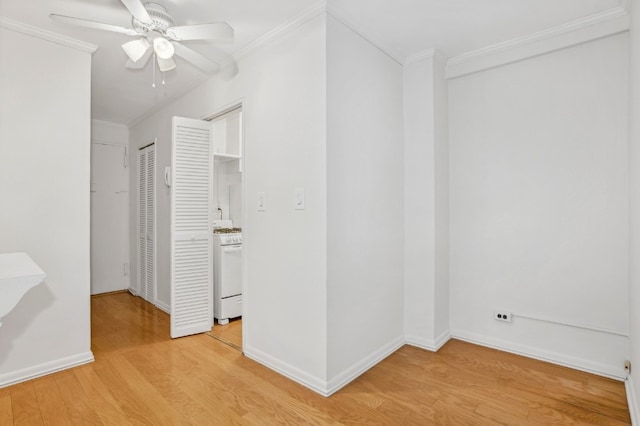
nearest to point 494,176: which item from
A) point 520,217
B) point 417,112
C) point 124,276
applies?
point 520,217

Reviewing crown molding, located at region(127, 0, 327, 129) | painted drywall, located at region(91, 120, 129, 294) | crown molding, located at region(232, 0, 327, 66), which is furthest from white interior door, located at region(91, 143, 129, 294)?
crown molding, located at region(232, 0, 327, 66)

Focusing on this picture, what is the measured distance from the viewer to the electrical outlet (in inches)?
105

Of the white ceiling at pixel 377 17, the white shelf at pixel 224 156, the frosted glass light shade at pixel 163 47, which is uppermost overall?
the white ceiling at pixel 377 17

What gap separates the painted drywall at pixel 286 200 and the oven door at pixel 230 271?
2.70 ft

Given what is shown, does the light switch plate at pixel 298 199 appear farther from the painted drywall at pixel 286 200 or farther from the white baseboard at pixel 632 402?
the white baseboard at pixel 632 402

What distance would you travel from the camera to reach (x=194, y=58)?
232 cm

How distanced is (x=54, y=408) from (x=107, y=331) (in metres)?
1.32

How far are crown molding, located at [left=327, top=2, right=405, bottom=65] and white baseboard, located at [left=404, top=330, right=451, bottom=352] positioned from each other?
7.55 ft

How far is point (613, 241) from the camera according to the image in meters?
2.27

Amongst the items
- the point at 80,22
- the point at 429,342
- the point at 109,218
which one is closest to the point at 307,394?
the point at 429,342

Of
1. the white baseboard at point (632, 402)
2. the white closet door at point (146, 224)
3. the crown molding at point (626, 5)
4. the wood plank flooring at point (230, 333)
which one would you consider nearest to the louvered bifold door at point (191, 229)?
the wood plank flooring at point (230, 333)

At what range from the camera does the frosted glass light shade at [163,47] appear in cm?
210

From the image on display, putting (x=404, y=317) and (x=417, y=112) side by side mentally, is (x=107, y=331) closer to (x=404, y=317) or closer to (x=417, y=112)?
(x=404, y=317)

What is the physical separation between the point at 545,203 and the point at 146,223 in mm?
4241
